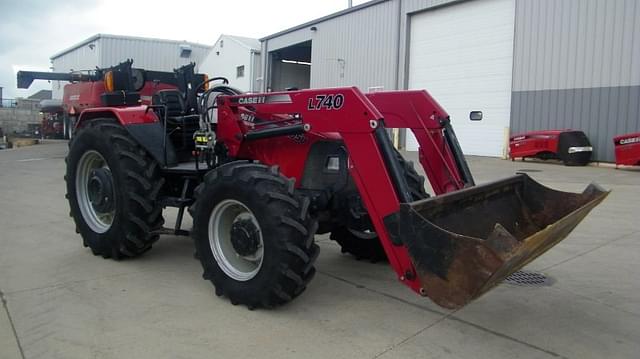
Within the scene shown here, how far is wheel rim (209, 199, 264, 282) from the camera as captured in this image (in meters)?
3.98

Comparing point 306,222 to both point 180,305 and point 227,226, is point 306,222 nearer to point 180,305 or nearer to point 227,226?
point 227,226

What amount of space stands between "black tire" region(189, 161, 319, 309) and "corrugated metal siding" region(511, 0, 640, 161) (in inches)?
545

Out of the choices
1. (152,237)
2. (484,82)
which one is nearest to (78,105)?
(484,82)

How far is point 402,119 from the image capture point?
183 inches

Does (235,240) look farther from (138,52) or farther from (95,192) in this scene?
(138,52)

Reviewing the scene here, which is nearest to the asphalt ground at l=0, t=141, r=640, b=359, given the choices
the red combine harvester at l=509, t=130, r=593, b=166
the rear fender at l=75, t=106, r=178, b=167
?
the rear fender at l=75, t=106, r=178, b=167

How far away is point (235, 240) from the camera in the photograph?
4051 millimetres

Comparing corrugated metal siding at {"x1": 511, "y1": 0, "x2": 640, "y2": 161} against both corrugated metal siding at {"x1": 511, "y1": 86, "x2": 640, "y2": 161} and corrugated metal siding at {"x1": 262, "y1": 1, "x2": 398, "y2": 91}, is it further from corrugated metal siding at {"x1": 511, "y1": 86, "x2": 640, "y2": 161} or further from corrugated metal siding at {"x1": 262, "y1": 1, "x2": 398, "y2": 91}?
corrugated metal siding at {"x1": 262, "y1": 1, "x2": 398, "y2": 91}

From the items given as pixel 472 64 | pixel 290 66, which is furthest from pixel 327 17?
pixel 472 64

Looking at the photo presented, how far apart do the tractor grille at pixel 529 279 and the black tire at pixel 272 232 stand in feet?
6.37

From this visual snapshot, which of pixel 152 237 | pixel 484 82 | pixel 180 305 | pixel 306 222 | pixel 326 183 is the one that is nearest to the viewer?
pixel 306 222

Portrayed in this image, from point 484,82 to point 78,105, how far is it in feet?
45.0

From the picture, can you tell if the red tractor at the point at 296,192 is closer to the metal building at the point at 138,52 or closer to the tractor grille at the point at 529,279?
the tractor grille at the point at 529,279

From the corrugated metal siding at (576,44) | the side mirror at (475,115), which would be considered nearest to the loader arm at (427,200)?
the corrugated metal siding at (576,44)
